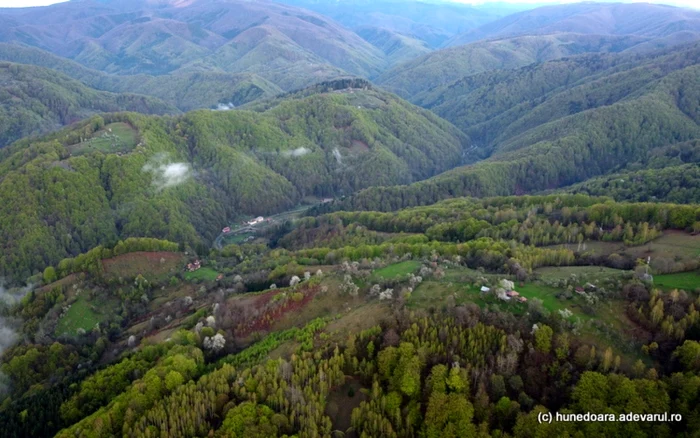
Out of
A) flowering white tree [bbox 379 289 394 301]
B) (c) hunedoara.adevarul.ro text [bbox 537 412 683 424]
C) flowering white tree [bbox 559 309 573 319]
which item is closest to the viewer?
(c) hunedoara.adevarul.ro text [bbox 537 412 683 424]

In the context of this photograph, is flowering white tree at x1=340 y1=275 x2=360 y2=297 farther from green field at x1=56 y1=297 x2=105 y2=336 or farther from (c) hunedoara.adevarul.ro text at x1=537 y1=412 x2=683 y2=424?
green field at x1=56 y1=297 x2=105 y2=336

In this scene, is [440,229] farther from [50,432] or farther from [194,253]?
[50,432]

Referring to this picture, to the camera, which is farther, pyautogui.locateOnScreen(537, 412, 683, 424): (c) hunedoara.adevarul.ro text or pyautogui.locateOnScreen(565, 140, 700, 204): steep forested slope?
pyautogui.locateOnScreen(565, 140, 700, 204): steep forested slope

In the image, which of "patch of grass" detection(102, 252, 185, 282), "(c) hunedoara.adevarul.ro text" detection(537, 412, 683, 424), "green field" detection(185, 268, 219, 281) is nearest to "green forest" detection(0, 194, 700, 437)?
"(c) hunedoara.adevarul.ro text" detection(537, 412, 683, 424)

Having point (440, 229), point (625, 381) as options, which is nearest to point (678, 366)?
point (625, 381)

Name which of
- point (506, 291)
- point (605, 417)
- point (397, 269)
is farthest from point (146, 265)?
point (605, 417)
